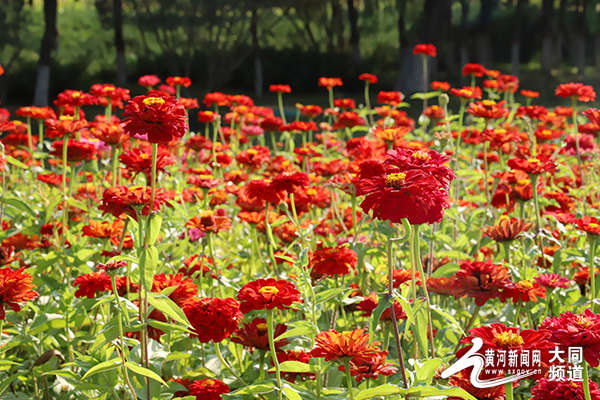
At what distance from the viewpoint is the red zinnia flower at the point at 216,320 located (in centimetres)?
132

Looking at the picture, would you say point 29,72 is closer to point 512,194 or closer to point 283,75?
point 283,75

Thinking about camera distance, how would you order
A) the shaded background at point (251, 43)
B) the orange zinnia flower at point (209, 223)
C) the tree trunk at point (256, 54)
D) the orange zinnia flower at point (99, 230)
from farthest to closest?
the tree trunk at point (256, 54) → the shaded background at point (251, 43) → the orange zinnia flower at point (99, 230) → the orange zinnia flower at point (209, 223)

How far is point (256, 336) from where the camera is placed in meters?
1.50

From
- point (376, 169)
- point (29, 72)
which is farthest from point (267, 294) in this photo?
point (29, 72)

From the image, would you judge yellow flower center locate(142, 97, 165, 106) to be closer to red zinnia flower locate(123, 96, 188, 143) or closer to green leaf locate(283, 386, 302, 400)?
red zinnia flower locate(123, 96, 188, 143)

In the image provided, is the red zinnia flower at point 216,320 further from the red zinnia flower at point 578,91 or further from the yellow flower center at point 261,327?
the red zinnia flower at point 578,91

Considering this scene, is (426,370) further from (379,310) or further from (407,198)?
(407,198)

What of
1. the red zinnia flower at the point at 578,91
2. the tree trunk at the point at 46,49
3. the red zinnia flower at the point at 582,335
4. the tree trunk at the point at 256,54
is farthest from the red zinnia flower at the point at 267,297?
the tree trunk at the point at 256,54

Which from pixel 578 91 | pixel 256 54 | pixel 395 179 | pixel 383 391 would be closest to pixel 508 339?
Result: pixel 383 391

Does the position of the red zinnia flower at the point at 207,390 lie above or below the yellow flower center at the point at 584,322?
below

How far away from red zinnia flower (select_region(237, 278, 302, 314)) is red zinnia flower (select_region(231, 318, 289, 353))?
0.64ft

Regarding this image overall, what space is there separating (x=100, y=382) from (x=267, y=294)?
0.52 metres

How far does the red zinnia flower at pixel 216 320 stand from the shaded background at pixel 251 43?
37.0ft

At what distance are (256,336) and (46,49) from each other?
11561 millimetres
